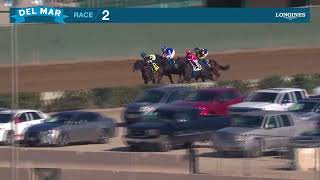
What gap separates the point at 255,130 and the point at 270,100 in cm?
760

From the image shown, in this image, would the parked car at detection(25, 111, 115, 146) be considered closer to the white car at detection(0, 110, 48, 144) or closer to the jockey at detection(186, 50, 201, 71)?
the white car at detection(0, 110, 48, 144)

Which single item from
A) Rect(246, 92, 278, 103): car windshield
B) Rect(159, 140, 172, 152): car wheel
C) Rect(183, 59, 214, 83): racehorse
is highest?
Rect(183, 59, 214, 83): racehorse

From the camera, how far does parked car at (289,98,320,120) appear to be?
28766mm

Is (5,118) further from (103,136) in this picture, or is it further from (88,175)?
(88,175)

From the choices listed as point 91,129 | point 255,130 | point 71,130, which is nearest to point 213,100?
point 91,129

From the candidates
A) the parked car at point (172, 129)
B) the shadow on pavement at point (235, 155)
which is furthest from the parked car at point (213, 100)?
the shadow on pavement at point (235, 155)

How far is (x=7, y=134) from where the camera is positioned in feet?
101

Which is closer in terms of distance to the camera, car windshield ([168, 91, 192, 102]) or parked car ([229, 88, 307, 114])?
parked car ([229, 88, 307, 114])

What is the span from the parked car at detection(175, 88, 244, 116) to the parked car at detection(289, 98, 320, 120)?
9.19 ft

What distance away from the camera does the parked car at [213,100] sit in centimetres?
3272

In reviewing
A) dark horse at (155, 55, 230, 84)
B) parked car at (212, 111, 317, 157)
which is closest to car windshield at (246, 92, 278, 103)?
parked car at (212, 111, 317, 157)

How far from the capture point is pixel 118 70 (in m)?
58.3

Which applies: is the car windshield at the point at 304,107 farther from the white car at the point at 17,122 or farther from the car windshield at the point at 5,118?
the car windshield at the point at 5,118

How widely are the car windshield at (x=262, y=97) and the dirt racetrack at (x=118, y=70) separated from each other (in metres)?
15.8
